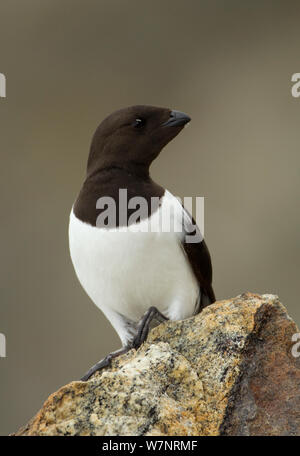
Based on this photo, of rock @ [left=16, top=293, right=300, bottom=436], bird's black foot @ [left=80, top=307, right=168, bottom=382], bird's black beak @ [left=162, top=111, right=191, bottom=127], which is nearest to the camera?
rock @ [left=16, top=293, right=300, bottom=436]

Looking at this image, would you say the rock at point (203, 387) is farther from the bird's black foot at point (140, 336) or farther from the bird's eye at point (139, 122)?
the bird's eye at point (139, 122)

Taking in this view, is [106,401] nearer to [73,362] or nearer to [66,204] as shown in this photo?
[73,362]

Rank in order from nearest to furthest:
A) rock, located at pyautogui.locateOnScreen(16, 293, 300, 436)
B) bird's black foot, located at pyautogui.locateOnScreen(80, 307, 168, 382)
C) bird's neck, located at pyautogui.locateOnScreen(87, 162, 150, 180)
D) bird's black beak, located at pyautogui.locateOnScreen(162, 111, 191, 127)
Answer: rock, located at pyautogui.locateOnScreen(16, 293, 300, 436), bird's black foot, located at pyautogui.locateOnScreen(80, 307, 168, 382), bird's neck, located at pyautogui.locateOnScreen(87, 162, 150, 180), bird's black beak, located at pyautogui.locateOnScreen(162, 111, 191, 127)

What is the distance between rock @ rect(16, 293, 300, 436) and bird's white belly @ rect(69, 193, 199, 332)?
548 millimetres

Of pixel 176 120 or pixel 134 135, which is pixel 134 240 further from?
pixel 176 120

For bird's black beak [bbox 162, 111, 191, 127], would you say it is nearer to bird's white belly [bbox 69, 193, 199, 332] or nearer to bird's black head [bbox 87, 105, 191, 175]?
bird's black head [bbox 87, 105, 191, 175]

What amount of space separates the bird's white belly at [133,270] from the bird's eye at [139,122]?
654 mm

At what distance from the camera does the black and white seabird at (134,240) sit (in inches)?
183

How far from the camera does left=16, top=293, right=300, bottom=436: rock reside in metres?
3.51

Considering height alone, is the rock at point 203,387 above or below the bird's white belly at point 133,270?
below

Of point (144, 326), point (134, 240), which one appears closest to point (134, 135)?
point (134, 240)

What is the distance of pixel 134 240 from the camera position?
4617mm

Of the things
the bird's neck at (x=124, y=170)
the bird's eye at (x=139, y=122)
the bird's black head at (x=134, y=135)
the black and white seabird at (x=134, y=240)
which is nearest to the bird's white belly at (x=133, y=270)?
the black and white seabird at (x=134, y=240)

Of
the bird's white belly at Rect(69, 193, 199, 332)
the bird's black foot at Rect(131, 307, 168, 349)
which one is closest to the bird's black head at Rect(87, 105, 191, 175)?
the bird's white belly at Rect(69, 193, 199, 332)
